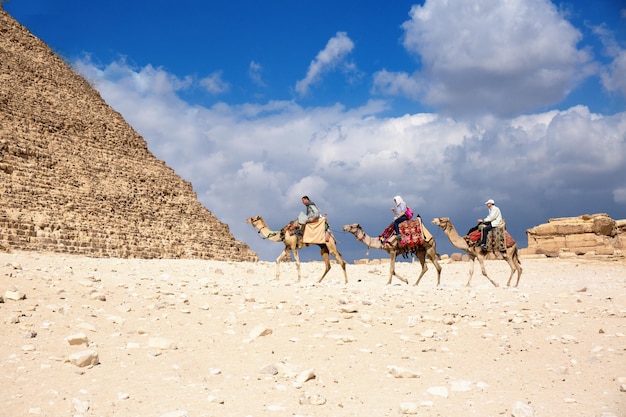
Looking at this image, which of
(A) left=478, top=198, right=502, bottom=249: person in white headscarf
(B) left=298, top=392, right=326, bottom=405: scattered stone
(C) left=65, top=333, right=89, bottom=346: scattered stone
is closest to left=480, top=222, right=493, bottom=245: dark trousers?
(A) left=478, top=198, right=502, bottom=249: person in white headscarf

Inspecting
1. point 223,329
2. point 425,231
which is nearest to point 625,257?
point 425,231

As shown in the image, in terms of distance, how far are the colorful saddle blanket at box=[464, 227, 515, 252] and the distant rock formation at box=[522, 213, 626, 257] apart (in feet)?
30.7

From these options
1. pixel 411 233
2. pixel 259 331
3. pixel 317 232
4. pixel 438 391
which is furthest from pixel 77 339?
pixel 411 233

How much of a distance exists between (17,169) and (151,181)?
45.8 feet

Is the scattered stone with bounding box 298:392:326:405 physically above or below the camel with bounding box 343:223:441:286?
below

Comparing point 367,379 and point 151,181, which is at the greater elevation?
point 151,181

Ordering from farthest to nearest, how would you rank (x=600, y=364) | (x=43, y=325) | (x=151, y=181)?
(x=151, y=181), (x=43, y=325), (x=600, y=364)

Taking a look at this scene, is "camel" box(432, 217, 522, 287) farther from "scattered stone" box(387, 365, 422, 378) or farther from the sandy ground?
"scattered stone" box(387, 365, 422, 378)

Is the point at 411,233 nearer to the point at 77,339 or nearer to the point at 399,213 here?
the point at 399,213

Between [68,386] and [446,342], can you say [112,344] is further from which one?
[446,342]

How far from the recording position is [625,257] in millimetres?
18781

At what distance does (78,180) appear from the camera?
40938 millimetres

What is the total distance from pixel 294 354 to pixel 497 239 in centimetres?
744

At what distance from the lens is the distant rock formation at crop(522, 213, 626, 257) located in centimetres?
1998
